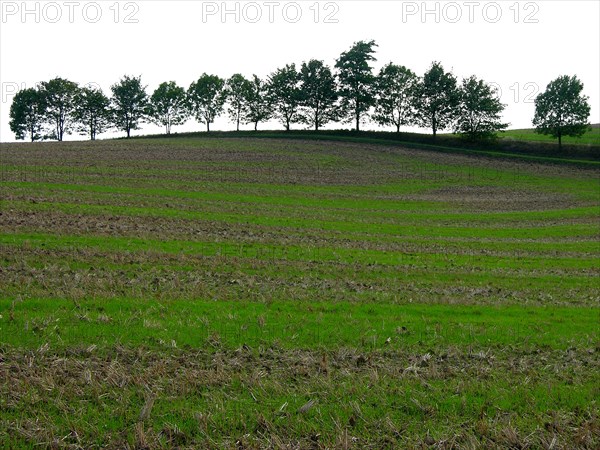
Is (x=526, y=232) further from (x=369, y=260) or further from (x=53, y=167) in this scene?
(x=53, y=167)

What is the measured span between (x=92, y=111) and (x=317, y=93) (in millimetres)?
50996

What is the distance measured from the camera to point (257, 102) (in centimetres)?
10531

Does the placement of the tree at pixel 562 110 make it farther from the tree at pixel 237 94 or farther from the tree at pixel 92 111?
the tree at pixel 92 111

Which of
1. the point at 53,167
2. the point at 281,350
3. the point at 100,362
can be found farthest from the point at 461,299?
the point at 53,167

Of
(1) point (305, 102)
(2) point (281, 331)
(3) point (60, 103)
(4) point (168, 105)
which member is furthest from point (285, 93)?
(2) point (281, 331)

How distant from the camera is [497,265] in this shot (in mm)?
20031

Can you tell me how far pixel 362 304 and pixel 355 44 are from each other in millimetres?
92002

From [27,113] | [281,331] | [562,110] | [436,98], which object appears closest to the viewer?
[281,331]

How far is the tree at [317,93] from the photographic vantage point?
98062 mm

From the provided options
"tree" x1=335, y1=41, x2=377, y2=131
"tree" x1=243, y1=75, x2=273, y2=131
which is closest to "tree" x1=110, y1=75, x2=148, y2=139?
"tree" x1=243, y1=75, x2=273, y2=131

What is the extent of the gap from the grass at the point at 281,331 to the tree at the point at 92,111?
85711 mm

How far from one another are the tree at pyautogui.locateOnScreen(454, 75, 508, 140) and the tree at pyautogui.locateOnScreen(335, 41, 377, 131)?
17236 mm

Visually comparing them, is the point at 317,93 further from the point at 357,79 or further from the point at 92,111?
the point at 92,111

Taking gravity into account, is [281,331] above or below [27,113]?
below
